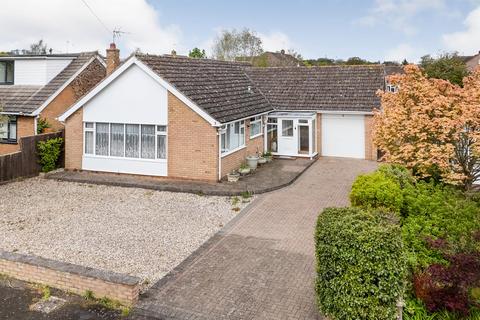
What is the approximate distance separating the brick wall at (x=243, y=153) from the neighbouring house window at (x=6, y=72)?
592 inches

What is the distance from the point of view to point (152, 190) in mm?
18656

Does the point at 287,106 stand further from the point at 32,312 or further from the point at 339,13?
the point at 32,312

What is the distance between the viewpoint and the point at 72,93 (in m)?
25.2

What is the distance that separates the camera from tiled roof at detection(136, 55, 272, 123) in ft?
64.7

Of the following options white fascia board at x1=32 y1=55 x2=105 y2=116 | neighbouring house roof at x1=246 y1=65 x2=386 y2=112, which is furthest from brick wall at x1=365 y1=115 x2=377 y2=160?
white fascia board at x1=32 y1=55 x2=105 y2=116

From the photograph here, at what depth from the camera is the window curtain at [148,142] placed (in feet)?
65.9

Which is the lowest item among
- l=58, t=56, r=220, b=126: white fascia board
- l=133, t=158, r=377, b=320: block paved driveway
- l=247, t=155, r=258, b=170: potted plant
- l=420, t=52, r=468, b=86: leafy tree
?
l=133, t=158, r=377, b=320: block paved driveway

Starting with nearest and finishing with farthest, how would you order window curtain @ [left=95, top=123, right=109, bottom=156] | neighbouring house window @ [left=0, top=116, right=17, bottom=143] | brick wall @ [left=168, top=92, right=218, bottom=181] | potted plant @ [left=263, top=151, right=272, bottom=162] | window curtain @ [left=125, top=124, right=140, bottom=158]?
brick wall @ [left=168, top=92, right=218, bottom=181]
window curtain @ [left=125, top=124, right=140, bottom=158]
window curtain @ [left=95, top=123, right=109, bottom=156]
neighbouring house window @ [left=0, top=116, right=17, bottom=143]
potted plant @ [left=263, top=151, right=272, bottom=162]

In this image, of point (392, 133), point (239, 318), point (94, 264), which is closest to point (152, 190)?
point (94, 264)

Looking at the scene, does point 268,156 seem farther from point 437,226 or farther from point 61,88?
point 437,226

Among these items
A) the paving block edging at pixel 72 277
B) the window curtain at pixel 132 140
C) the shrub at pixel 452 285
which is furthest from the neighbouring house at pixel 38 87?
the shrub at pixel 452 285

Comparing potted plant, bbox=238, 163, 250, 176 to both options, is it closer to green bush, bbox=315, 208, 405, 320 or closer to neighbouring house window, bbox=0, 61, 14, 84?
green bush, bbox=315, 208, 405, 320

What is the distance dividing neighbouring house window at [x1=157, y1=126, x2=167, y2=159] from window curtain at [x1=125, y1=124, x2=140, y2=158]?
1.11 m

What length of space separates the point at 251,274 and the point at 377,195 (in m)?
3.89
